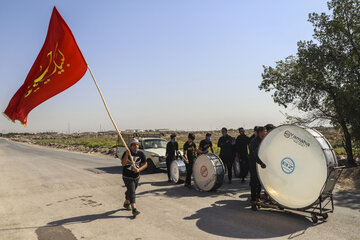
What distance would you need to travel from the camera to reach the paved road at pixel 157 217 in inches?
215

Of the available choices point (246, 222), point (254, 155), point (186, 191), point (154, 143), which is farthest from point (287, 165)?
point (154, 143)

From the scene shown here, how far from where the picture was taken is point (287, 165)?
239 inches

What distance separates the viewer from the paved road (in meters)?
5.46

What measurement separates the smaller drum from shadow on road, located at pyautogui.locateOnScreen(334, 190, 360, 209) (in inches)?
190

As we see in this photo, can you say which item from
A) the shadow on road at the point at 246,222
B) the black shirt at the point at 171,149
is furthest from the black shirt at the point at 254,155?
the black shirt at the point at 171,149

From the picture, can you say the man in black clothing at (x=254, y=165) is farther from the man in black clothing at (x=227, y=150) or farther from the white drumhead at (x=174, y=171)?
the white drumhead at (x=174, y=171)

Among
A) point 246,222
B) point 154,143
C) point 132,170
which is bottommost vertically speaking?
point 246,222

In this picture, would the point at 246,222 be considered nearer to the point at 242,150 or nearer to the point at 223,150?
the point at 223,150

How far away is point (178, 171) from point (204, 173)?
1575mm

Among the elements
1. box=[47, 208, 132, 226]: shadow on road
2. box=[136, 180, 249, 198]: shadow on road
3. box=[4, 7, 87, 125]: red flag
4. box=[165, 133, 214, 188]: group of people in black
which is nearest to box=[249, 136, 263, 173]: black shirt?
box=[136, 180, 249, 198]: shadow on road

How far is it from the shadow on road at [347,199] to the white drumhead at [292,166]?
2.20 meters

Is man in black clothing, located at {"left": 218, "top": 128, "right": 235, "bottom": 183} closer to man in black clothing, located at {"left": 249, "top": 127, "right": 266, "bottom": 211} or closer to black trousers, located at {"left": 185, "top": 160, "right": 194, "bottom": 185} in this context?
black trousers, located at {"left": 185, "top": 160, "right": 194, "bottom": 185}

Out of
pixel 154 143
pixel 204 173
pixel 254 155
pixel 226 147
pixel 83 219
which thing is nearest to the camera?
pixel 83 219

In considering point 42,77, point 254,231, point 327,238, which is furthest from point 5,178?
point 327,238
